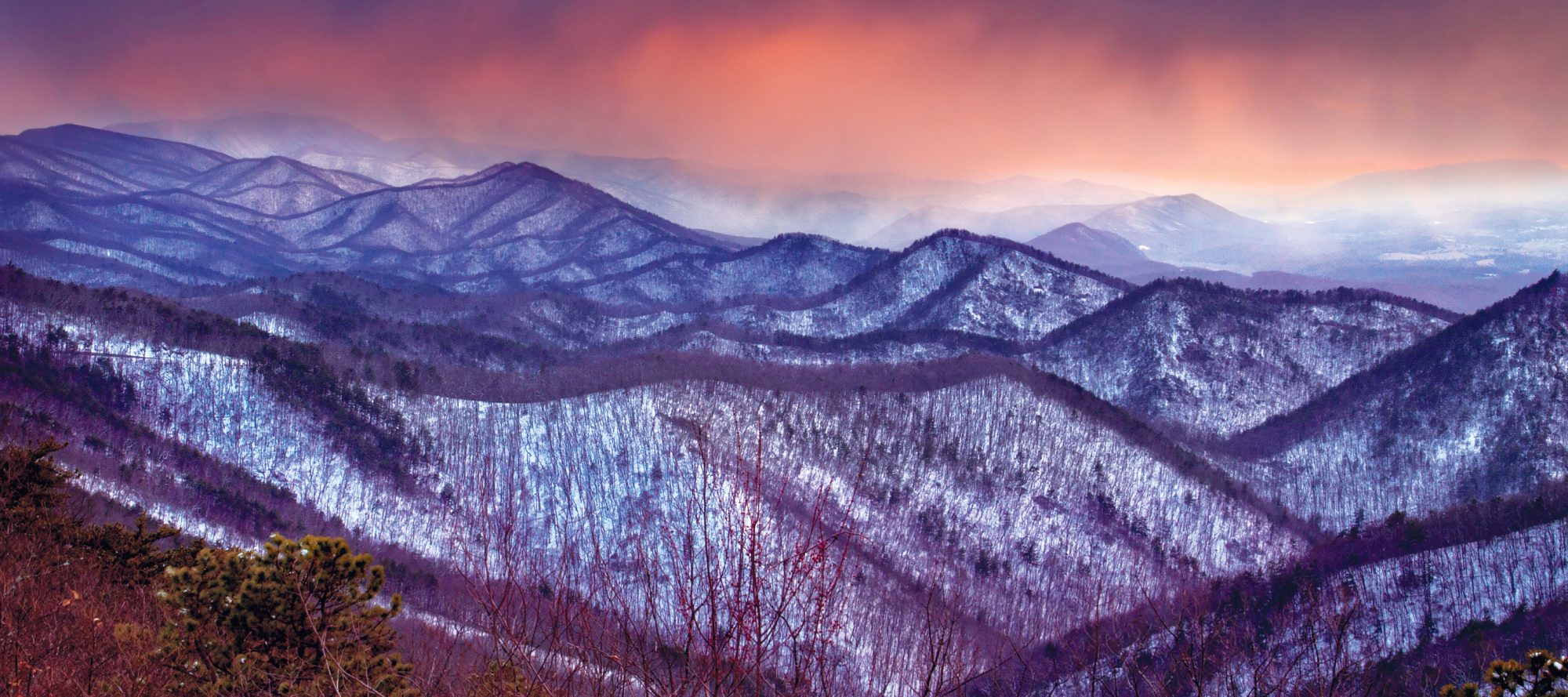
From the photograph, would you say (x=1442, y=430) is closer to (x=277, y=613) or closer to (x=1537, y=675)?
(x=1537, y=675)

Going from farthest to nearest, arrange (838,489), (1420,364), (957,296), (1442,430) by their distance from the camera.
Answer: (957,296)
(1420,364)
(1442,430)
(838,489)

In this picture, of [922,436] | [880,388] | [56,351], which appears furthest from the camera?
[880,388]

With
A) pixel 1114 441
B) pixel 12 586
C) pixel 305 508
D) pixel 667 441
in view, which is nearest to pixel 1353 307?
pixel 1114 441

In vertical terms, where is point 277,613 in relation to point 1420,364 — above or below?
above

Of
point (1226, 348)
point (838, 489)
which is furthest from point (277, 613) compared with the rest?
point (1226, 348)

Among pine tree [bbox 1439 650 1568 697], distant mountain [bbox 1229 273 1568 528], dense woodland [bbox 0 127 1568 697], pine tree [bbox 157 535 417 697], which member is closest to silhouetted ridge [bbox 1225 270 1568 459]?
distant mountain [bbox 1229 273 1568 528]

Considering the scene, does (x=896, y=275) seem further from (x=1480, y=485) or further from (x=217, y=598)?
(x=217, y=598)

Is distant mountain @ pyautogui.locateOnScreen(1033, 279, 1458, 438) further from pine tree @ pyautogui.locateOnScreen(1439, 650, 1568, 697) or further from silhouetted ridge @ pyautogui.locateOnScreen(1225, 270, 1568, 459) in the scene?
pine tree @ pyautogui.locateOnScreen(1439, 650, 1568, 697)

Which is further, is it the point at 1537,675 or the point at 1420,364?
the point at 1420,364
